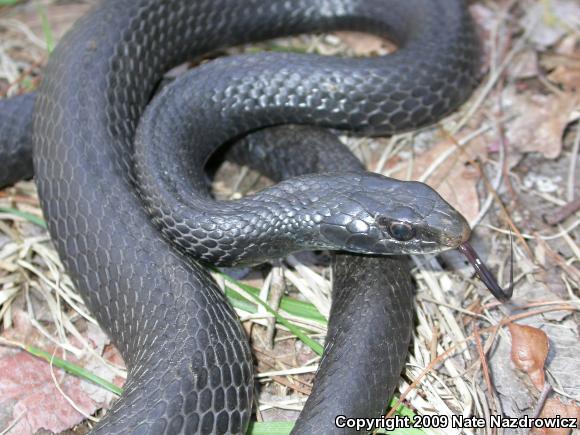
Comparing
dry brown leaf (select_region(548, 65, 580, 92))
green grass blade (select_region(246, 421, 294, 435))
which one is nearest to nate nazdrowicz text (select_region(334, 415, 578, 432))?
green grass blade (select_region(246, 421, 294, 435))

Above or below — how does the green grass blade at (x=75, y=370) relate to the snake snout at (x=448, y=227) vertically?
below

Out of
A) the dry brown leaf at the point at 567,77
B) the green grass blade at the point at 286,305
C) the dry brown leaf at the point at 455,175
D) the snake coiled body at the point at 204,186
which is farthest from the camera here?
the dry brown leaf at the point at 567,77

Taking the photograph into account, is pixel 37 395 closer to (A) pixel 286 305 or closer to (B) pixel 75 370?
(B) pixel 75 370

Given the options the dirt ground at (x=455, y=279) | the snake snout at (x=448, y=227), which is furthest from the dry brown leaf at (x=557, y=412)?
the snake snout at (x=448, y=227)

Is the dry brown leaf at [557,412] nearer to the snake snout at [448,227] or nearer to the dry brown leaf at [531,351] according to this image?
the dry brown leaf at [531,351]

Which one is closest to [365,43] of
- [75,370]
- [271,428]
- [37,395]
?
[271,428]

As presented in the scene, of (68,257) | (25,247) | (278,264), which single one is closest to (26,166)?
(25,247)

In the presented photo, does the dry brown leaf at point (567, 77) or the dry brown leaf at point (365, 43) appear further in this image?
the dry brown leaf at point (365, 43)

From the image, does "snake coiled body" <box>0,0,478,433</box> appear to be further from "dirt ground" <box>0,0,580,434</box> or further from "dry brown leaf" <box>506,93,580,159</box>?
"dry brown leaf" <box>506,93,580,159</box>
